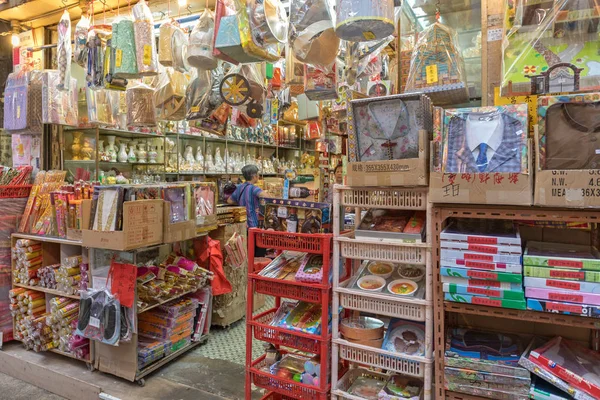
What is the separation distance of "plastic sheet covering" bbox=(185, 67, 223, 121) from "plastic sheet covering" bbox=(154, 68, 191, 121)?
0.10 metres

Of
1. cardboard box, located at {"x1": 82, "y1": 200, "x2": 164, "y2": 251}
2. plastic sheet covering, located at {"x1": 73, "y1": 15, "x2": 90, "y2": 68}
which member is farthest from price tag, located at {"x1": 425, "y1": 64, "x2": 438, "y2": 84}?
plastic sheet covering, located at {"x1": 73, "y1": 15, "x2": 90, "y2": 68}

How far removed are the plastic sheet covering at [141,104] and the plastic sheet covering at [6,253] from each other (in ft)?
4.35

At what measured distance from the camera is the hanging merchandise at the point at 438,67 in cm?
185

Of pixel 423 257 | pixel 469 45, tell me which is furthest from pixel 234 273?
pixel 469 45

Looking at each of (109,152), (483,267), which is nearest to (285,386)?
(483,267)

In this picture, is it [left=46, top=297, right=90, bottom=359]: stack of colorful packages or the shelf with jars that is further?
the shelf with jars

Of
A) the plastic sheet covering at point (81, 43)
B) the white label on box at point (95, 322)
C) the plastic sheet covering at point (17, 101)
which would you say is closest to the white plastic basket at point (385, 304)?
the white label on box at point (95, 322)

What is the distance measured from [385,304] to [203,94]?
1.88 m

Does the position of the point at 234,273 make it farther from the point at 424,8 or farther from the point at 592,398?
the point at 592,398

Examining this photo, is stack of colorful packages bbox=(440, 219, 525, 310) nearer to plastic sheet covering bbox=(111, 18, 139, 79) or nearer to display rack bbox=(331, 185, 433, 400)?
display rack bbox=(331, 185, 433, 400)

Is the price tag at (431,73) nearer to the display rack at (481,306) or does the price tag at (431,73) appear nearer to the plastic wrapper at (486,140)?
the plastic wrapper at (486,140)

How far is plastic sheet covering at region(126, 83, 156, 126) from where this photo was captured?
10.0 ft

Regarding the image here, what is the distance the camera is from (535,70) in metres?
1.53

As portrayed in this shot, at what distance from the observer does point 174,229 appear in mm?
2900
